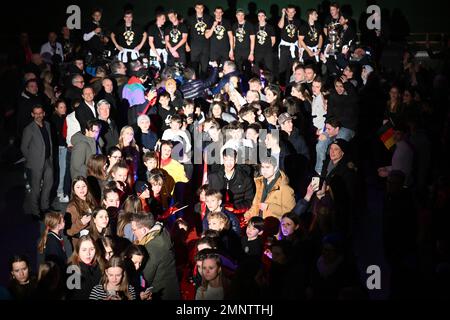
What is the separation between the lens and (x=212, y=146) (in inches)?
340

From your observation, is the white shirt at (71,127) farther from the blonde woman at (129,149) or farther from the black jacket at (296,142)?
the black jacket at (296,142)

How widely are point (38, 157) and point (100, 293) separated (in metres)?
3.97

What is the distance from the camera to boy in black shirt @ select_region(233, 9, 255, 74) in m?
13.6

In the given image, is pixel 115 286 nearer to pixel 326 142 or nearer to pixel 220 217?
pixel 220 217

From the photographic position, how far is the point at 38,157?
29.7ft

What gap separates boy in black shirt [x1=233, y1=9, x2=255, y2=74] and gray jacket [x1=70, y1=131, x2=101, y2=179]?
5.64 meters

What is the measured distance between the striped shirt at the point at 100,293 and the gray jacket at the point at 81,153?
3116mm

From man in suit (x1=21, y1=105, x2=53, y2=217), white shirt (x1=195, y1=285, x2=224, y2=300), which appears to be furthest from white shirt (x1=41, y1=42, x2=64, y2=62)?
white shirt (x1=195, y1=285, x2=224, y2=300)

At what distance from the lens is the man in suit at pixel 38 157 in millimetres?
8992
